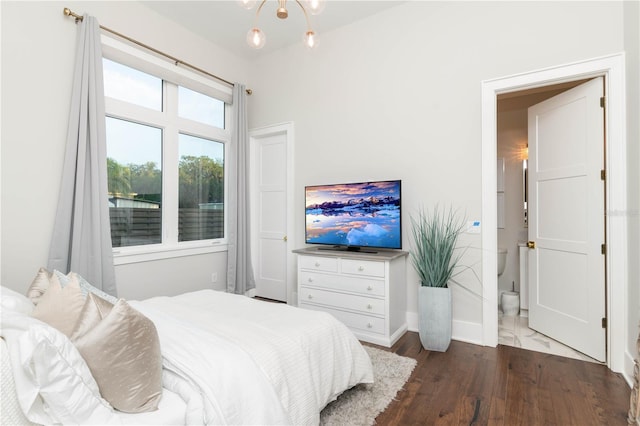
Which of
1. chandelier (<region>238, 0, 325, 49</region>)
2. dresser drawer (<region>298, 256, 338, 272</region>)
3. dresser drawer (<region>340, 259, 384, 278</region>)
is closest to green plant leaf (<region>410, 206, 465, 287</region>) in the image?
dresser drawer (<region>340, 259, 384, 278</region>)

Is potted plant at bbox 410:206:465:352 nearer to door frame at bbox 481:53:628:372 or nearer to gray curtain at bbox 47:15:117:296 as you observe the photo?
door frame at bbox 481:53:628:372

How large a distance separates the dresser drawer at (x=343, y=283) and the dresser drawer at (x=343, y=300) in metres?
0.06

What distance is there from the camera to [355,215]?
11.0 feet

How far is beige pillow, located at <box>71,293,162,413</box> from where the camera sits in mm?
1134

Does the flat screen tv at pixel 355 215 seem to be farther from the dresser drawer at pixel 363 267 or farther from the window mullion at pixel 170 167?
the window mullion at pixel 170 167

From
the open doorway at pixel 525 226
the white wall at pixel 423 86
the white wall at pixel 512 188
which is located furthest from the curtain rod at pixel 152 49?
the white wall at pixel 512 188

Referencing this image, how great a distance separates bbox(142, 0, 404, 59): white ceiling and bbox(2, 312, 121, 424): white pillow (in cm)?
333

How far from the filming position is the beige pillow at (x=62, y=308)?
1.31 m

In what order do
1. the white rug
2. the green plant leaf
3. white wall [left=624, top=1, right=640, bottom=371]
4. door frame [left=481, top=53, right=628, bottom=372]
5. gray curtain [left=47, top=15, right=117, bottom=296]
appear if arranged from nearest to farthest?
the white rug
white wall [left=624, top=1, right=640, bottom=371]
door frame [left=481, top=53, right=628, bottom=372]
gray curtain [left=47, top=15, right=117, bottom=296]
the green plant leaf

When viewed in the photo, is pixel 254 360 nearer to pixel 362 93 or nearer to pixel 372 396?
pixel 372 396

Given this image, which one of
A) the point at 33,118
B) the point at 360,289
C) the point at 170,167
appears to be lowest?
the point at 360,289

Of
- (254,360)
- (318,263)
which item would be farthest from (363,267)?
(254,360)

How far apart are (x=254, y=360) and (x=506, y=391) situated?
1.74 metres

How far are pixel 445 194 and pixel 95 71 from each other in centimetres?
327
